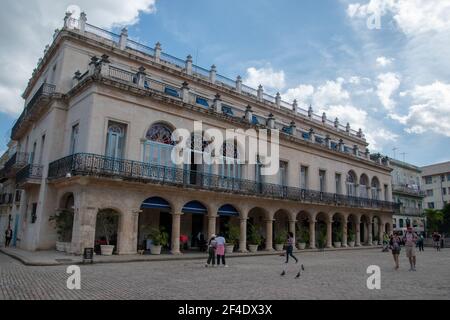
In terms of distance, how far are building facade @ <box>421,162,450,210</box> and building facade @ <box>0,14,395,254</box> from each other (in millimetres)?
37961

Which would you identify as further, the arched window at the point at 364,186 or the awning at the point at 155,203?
the arched window at the point at 364,186

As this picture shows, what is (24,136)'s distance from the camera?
26828 mm

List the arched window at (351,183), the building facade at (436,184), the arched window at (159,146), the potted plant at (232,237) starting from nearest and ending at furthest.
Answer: the arched window at (159,146), the potted plant at (232,237), the arched window at (351,183), the building facade at (436,184)

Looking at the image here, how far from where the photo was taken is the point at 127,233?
17.5m

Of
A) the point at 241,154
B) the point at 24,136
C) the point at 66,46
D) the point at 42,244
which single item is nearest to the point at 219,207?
the point at 241,154

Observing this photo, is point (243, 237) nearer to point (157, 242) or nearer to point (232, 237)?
point (232, 237)

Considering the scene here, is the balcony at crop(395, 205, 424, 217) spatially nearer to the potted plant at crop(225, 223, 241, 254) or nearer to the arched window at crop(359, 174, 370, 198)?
the arched window at crop(359, 174, 370, 198)

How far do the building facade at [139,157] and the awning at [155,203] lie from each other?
2.8 inches

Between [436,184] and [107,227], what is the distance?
58.2m

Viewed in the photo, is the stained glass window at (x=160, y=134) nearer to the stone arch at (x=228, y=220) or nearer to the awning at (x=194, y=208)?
the awning at (x=194, y=208)

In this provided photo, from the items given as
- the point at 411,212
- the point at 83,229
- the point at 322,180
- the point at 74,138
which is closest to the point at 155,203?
the point at 83,229

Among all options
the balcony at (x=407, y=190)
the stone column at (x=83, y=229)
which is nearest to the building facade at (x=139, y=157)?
the stone column at (x=83, y=229)

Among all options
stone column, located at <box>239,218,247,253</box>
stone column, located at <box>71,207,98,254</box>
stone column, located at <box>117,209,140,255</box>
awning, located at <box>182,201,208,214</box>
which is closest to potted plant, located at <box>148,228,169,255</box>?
stone column, located at <box>117,209,140,255</box>

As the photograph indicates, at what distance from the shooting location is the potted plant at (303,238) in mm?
26797
